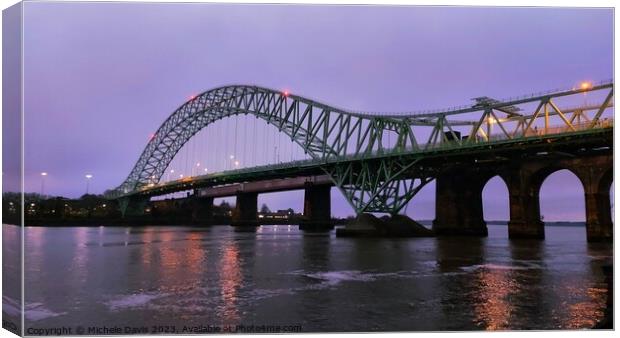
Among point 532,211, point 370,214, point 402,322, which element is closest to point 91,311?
point 402,322

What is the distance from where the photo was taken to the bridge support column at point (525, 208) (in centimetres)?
5397

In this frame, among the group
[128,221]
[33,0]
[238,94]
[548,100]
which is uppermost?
[238,94]

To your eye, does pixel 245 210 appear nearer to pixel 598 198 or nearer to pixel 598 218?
pixel 598 198

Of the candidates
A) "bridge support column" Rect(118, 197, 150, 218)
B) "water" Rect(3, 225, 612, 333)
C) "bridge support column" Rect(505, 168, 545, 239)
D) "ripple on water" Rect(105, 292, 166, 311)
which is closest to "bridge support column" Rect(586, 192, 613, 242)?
"bridge support column" Rect(505, 168, 545, 239)

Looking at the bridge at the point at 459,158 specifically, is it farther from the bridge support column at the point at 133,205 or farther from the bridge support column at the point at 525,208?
the bridge support column at the point at 133,205

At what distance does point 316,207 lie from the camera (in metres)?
92.9

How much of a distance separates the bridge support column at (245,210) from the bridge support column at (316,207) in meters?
16.3

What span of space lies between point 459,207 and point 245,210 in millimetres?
50988

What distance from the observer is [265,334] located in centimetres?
1015

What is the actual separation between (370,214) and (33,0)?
1859 inches

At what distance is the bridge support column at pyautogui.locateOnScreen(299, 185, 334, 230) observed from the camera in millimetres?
92000

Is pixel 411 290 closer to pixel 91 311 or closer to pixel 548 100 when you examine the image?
pixel 91 311

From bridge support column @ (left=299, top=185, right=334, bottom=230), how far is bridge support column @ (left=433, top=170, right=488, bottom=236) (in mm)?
29190

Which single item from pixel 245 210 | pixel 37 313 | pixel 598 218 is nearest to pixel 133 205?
pixel 245 210
